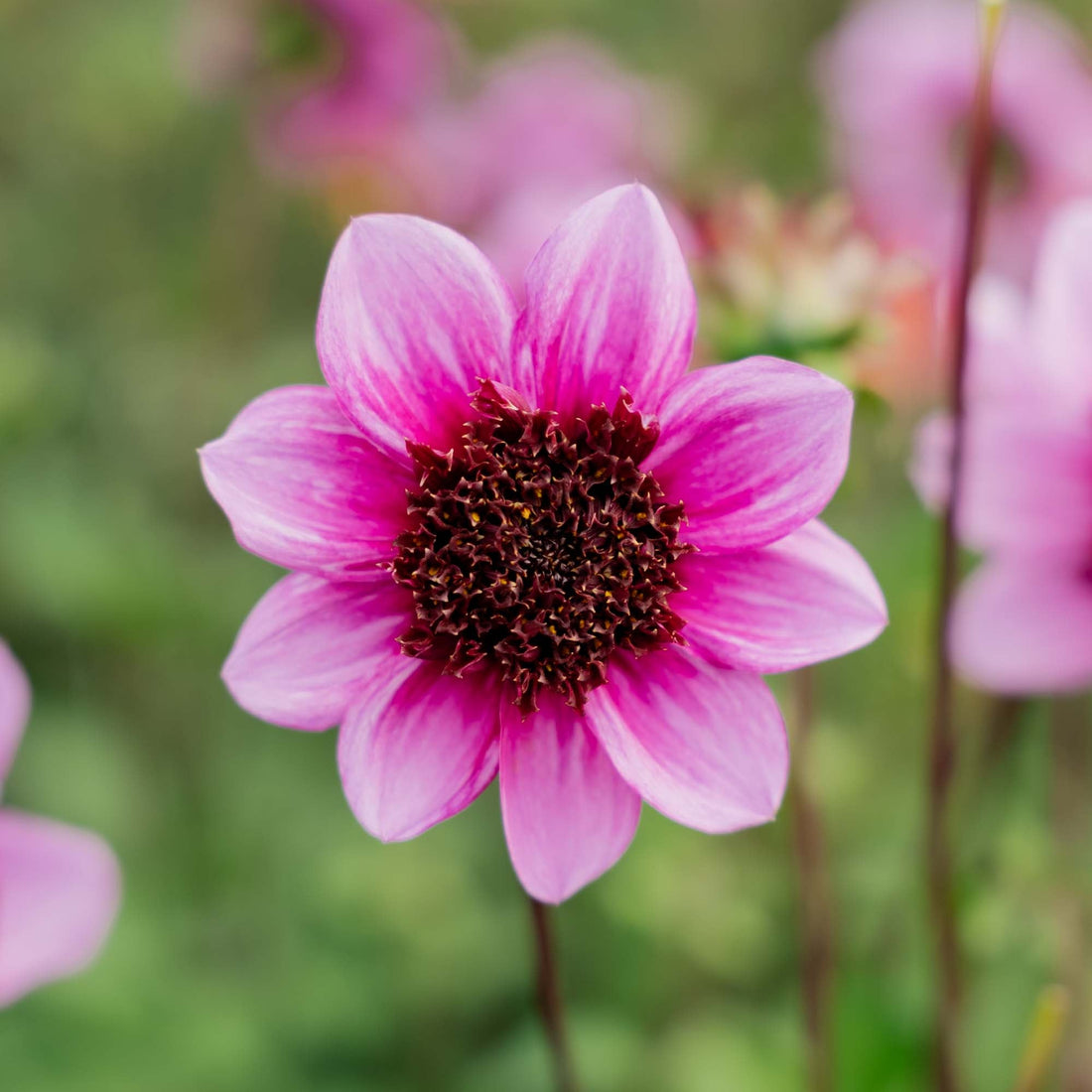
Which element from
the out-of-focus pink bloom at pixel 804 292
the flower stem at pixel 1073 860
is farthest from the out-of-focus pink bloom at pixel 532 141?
the flower stem at pixel 1073 860

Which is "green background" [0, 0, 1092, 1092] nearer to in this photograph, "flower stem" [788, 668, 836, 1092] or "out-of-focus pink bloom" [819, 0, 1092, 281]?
"flower stem" [788, 668, 836, 1092]

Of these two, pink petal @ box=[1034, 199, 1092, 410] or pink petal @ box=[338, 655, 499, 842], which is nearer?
pink petal @ box=[338, 655, 499, 842]

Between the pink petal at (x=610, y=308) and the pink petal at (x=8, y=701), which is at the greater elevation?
the pink petal at (x=610, y=308)

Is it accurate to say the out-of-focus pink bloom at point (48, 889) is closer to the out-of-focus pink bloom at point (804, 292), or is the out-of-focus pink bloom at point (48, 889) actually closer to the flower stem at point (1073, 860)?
the out-of-focus pink bloom at point (804, 292)

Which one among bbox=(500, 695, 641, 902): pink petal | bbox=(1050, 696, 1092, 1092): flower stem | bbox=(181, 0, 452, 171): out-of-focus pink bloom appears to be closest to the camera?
bbox=(500, 695, 641, 902): pink petal

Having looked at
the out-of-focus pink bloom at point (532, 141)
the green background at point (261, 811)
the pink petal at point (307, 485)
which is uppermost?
the out-of-focus pink bloom at point (532, 141)

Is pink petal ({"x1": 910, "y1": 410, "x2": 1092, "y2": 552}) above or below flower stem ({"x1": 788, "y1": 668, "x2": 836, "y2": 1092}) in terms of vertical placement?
above

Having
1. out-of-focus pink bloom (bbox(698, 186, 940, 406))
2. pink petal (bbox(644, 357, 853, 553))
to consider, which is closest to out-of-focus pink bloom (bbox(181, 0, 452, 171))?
out-of-focus pink bloom (bbox(698, 186, 940, 406))
